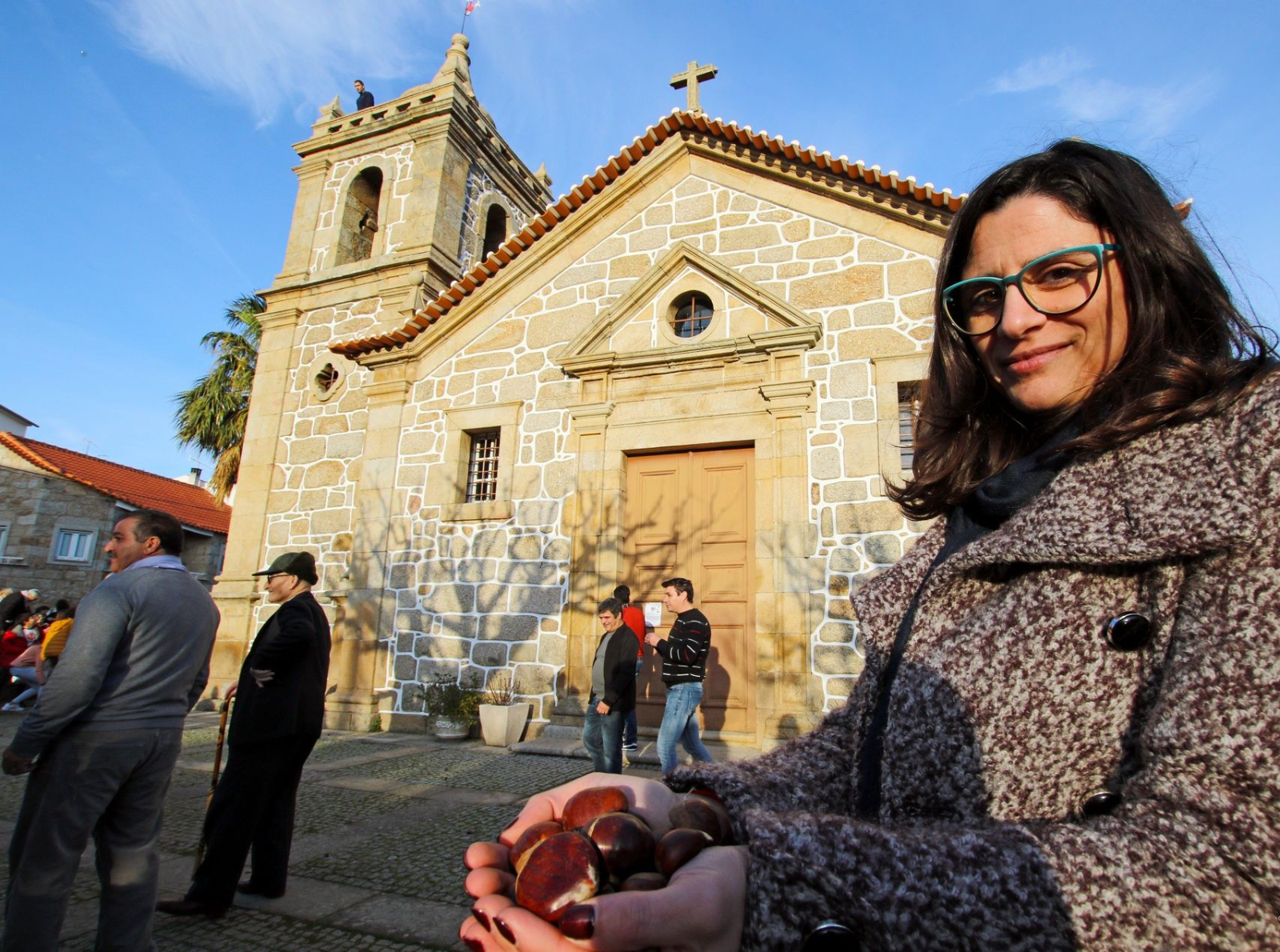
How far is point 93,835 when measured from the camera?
334 cm

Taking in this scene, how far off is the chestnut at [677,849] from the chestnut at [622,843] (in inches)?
1.0

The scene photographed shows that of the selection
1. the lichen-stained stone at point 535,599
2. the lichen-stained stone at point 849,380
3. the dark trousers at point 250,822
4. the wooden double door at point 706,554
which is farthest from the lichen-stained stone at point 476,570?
the dark trousers at point 250,822

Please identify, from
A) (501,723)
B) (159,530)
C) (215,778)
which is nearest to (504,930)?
(159,530)

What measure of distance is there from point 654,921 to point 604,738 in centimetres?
612

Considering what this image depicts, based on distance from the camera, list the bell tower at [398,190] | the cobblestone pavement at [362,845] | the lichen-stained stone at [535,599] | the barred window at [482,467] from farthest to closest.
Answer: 1. the bell tower at [398,190]
2. the barred window at [482,467]
3. the lichen-stained stone at [535,599]
4. the cobblestone pavement at [362,845]

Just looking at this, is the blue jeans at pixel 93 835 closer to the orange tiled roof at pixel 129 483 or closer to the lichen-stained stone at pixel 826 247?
the lichen-stained stone at pixel 826 247

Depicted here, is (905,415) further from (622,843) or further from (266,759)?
(622,843)

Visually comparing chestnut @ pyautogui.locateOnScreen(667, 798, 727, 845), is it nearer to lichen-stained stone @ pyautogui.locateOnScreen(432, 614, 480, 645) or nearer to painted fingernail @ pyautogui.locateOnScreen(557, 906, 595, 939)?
painted fingernail @ pyautogui.locateOnScreen(557, 906, 595, 939)

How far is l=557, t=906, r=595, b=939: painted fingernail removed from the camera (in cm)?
76

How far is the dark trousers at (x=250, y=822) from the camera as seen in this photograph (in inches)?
148

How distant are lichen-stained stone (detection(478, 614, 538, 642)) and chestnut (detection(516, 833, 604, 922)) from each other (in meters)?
7.95

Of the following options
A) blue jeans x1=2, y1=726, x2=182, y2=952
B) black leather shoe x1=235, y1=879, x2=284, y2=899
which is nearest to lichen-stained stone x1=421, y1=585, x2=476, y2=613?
black leather shoe x1=235, y1=879, x2=284, y2=899

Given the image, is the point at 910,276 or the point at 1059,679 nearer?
the point at 1059,679

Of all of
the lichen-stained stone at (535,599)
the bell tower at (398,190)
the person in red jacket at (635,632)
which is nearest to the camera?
the person in red jacket at (635,632)
